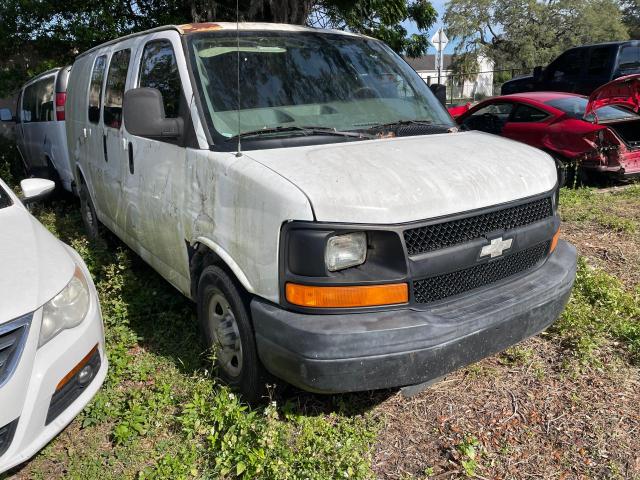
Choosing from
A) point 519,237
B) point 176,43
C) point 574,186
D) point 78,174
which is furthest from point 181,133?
point 574,186

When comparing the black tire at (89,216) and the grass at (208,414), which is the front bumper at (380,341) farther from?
the black tire at (89,216)

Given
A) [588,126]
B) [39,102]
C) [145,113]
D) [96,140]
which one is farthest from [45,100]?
[588,126]

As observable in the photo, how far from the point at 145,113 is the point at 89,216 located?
10.7 feet

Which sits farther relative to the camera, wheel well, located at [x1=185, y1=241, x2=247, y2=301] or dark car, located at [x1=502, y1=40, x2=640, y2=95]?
dark car, located at [x1=502, y1=40, x2=640, y2=95]

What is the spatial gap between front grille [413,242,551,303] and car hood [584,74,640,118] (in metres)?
4.78

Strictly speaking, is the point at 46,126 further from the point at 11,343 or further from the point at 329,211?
the point at 329,211

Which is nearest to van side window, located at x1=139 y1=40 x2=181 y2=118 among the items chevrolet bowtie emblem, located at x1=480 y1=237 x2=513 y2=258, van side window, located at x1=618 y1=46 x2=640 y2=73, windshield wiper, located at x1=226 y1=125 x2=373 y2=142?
windshield wiper, located at x1=226 y1=125 x2=373 y2=142

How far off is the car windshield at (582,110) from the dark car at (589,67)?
3.98 m

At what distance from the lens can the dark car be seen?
444 inches

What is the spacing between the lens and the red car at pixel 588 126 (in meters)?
7.14

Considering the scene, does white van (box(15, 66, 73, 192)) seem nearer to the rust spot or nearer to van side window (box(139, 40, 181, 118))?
van side window (box(139, 40, 181, 118))

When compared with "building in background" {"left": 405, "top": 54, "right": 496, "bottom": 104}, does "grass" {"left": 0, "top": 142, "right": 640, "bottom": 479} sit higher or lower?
lower

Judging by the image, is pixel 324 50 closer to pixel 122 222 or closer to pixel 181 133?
pixel 181 133

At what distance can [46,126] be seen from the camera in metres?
8.68
